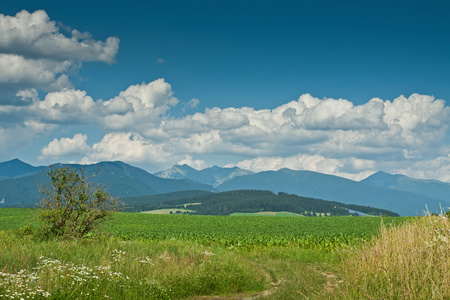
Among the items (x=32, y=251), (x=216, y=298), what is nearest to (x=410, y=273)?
(x=216, y=298)

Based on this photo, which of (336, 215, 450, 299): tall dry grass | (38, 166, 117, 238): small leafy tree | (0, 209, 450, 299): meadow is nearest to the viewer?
(336, 215, 450, 299): tall dry grass

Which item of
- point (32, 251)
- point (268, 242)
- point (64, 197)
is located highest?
point (64, 197)

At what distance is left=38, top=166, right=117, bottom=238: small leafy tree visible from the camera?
20422 millimetres

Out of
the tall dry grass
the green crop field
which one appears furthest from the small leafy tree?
the tall dry grass

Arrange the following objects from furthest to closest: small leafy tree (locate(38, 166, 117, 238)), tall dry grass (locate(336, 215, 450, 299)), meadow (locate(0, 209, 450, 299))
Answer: small leafy tree (locate(38, 166, 117, 238)) → meadow (locate(0, 209, 450, 299)) → tall dry grass (locate(336, 215, 450, 299))

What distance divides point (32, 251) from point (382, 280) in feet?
44.7

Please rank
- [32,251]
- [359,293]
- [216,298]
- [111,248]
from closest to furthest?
1. [359,293]
2. [216,298]
3. [32,251]
4. [111,248]

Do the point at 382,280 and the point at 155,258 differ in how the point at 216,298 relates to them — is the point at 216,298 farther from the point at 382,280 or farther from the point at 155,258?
the point at 382,280

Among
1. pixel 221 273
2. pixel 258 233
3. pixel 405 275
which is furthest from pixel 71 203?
pixel 258 233

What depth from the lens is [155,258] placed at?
16.2m

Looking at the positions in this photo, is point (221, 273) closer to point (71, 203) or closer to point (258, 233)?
point (71, 203)

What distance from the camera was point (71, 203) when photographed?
20609mm

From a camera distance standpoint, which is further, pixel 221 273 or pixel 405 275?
pixel 221 273

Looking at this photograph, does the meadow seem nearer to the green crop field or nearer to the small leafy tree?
the small leafy tree
